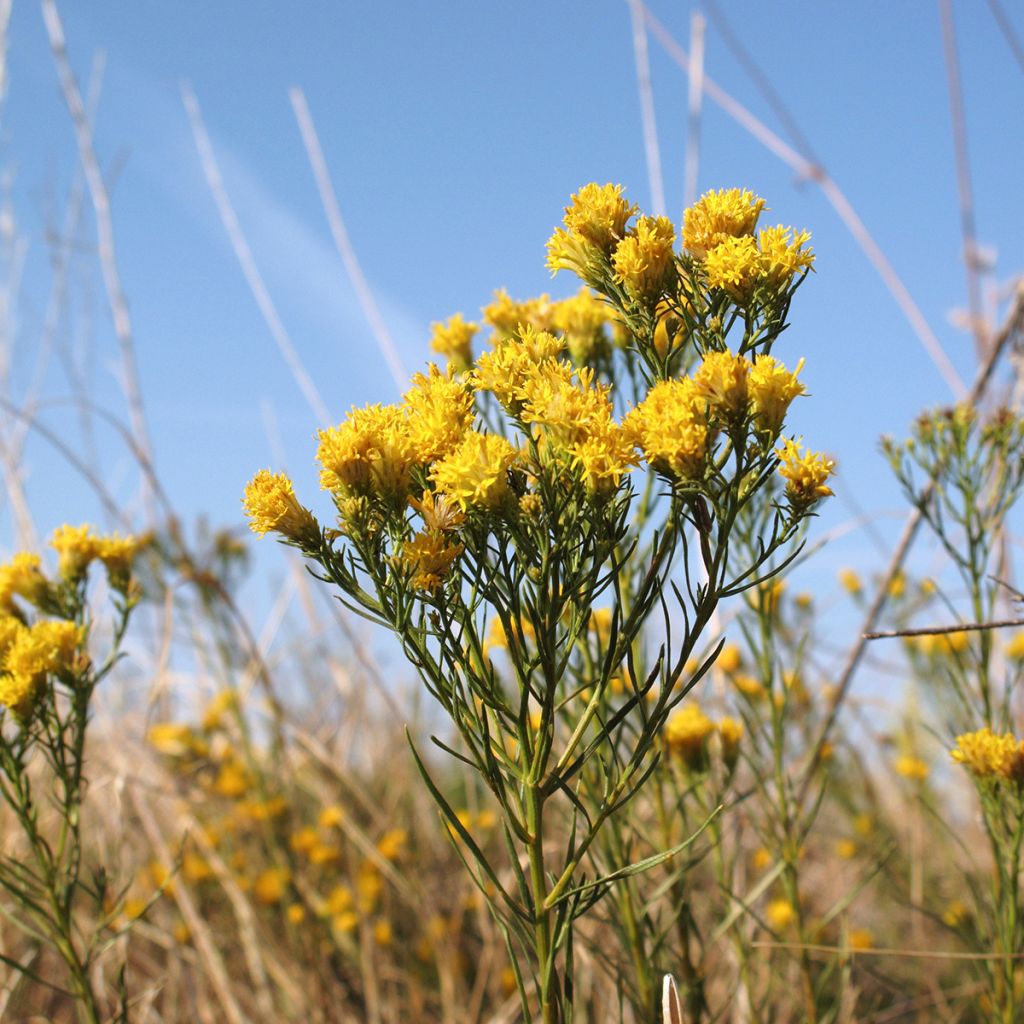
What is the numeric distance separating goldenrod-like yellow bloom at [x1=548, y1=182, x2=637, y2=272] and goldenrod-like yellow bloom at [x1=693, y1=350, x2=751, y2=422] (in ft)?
0.89

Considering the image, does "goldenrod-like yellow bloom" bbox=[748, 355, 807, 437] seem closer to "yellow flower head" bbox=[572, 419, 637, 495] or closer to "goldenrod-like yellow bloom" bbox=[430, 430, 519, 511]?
"yellow flower head" bbox=[572, 419, 637, 495]

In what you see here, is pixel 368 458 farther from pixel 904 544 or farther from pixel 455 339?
pixel 904 544

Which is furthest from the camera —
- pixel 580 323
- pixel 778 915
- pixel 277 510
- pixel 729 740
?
pixel 778 915

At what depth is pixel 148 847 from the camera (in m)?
4.02

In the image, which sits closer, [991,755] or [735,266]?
[735,266]

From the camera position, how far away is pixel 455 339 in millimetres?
1691

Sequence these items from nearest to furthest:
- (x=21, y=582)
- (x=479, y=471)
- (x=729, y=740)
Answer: (x=479, y=471), (x=21, y=582), (x=729, y=740)

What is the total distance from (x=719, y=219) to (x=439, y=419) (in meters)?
0.40

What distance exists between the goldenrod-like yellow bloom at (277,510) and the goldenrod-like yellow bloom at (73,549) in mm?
823

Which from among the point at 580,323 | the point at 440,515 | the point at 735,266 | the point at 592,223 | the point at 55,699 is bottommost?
A: the point at 55,699

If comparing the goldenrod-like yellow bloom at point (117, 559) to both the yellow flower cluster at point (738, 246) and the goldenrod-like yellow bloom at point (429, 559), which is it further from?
the yellow flower cluster at point (738, 246)

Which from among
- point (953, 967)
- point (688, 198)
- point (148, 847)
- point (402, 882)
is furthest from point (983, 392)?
point (148, 847)

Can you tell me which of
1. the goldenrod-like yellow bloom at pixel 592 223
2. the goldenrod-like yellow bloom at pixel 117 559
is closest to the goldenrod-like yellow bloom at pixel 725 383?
the goldenrod-like yellow bloom at pixel 592 223

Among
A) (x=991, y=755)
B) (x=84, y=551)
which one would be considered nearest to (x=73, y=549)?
(x=84, y=551)
